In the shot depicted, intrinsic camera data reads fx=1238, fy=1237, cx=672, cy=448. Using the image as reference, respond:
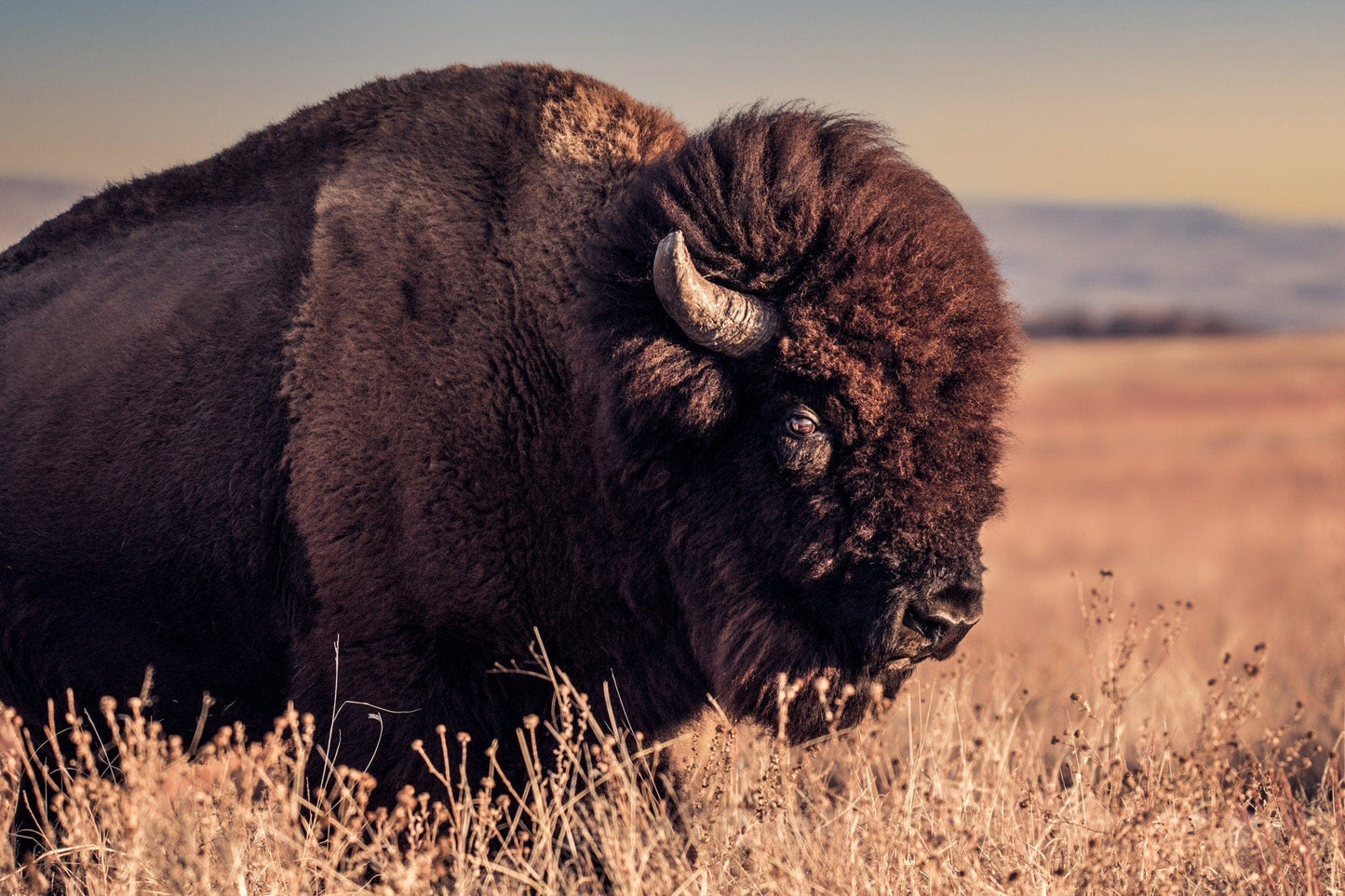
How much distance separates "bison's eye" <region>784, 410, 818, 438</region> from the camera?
3854mm

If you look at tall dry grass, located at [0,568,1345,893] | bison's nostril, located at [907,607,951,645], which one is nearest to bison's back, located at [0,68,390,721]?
tall dry grass, located at [0,568,1345,893]

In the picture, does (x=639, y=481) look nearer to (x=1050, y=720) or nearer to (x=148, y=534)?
(x=148, y=534)

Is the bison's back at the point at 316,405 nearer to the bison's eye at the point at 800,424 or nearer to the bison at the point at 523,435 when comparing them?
the bison at the point at 523,435

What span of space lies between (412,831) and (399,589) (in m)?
0.96

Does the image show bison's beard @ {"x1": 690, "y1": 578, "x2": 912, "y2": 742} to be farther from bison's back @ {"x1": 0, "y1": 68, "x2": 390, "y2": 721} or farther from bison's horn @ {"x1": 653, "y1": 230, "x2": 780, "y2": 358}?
bison's back @ {"x1": 0, "y1": 68, "x2": 390, "y2": 721}

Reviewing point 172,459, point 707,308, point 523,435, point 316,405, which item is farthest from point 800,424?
point 172,459

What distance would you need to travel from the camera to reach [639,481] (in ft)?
13.4

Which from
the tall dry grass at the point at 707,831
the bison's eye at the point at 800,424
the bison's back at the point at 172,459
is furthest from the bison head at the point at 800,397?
the bison's back at the point at 172,459

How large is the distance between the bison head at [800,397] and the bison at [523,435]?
11 mm

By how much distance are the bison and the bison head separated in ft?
0.04

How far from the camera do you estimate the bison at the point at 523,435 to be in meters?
3.86

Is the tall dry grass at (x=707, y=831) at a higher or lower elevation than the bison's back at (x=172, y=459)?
lower

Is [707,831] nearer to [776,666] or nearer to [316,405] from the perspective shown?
[776,666]

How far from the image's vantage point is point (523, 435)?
13.9ft
